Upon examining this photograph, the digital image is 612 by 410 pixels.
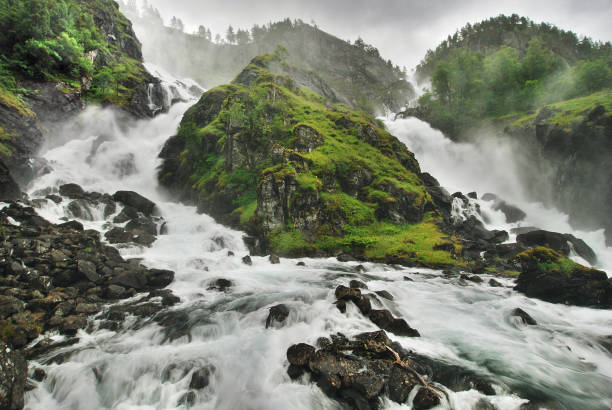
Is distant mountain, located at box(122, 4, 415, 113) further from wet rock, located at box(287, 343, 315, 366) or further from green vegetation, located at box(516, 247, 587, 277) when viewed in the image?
wet rock, located at box(287, 343, 315, 366)

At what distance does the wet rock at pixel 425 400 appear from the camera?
5895 millimetres

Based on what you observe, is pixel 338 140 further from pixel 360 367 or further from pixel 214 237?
pixel 360 367

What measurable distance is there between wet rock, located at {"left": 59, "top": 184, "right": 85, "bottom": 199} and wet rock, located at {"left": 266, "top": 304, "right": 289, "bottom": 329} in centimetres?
2380

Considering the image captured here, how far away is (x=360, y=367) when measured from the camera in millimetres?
6621

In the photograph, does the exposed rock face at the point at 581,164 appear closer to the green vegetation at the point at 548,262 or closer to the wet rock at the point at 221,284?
the green vegetation at the point at 548,262

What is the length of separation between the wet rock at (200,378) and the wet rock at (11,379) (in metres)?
3.38

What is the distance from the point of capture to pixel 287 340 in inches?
337

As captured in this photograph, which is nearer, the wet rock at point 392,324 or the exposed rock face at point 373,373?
the exposed rock face at point 373,373

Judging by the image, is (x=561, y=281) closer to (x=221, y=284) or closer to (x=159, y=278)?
(x=221, y=284)

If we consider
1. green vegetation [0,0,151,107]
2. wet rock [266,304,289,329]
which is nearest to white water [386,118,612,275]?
wet rock [266,304,289,329]

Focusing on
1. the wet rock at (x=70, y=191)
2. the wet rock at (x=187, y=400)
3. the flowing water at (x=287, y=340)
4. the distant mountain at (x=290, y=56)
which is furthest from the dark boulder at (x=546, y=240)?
the distant mountain at (x=290, y=56)

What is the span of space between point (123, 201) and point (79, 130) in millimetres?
18079

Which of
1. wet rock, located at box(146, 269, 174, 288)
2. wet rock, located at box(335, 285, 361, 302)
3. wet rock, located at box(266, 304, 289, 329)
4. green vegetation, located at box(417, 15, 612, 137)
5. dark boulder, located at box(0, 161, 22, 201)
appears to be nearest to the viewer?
wet rock, located at box(266, 304, 289, 329)

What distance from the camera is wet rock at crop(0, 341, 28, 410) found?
5.48m
